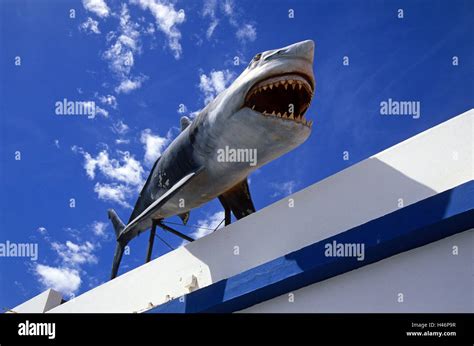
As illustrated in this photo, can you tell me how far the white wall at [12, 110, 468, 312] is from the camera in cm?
581

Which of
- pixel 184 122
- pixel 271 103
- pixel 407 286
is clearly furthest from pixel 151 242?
pixel 407 286

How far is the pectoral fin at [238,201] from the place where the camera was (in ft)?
36.4

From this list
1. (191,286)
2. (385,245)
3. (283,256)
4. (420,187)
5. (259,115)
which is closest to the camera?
(385,245)

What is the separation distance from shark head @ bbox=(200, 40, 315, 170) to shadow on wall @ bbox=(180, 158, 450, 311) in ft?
5.27

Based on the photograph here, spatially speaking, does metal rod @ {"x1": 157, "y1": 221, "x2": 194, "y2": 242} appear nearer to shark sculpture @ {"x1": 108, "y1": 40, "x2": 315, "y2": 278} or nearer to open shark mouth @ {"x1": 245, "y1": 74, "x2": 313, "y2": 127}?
shark sculpture @ {"x1": 108, "y1": 40, "x2": 315, "y2": 278}

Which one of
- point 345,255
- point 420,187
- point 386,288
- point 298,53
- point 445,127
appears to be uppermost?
point 298,53

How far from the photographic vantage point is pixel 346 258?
18.4 ft

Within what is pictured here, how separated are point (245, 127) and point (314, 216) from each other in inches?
96.2

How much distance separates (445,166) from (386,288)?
1.66 meters
